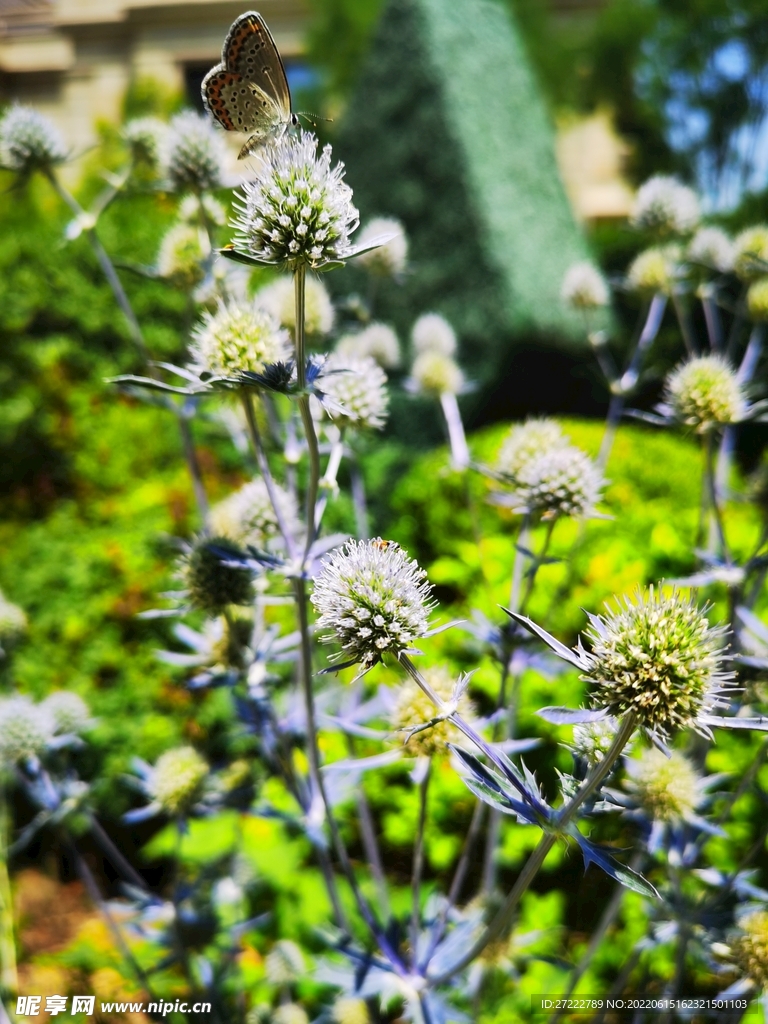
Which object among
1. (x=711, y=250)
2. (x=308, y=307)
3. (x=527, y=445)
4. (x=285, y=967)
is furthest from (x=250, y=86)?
(x=285, y=967)

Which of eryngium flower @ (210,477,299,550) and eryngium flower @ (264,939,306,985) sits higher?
eryngium flower @ (210,477,299,550)

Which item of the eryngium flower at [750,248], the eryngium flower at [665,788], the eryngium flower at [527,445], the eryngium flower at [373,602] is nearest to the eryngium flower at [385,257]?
the eryngium flower at [527,445]

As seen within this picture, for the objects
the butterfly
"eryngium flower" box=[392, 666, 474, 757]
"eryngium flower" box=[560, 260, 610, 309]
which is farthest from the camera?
"eryngium flower" box=[560, 260, 610, 309]

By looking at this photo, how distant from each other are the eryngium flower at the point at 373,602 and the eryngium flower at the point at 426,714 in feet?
1.15

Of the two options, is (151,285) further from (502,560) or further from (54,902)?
(54,902)

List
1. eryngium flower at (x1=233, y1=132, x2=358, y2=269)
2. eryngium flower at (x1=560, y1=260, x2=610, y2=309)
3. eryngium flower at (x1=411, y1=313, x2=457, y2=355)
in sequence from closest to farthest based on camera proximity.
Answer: eryngium flower at (x1=233, y1=132, x2=358, y2=269)
eryngium flower at (x1=411, y1=313, x2=457, y2=355)
eryngium flower at (x1=560, y1=260, x2=610, y2=309)

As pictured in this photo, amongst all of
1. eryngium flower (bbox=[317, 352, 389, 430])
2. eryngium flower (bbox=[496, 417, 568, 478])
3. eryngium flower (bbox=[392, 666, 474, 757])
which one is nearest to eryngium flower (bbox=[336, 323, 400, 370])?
eryngium flower (bbox=[317, 352, 389, 430])

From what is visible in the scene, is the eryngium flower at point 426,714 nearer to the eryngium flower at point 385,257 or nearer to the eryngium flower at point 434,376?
the eryngium flower at point 434,376

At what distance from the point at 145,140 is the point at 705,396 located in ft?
4.86

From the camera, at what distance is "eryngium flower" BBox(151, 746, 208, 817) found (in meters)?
1.60

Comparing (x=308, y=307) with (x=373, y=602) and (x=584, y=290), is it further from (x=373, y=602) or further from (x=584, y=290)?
(x=584, y=290)

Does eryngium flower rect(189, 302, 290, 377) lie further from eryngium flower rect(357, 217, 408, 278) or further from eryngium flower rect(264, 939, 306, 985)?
eryngium flower rect(264, 939, 306, 985)

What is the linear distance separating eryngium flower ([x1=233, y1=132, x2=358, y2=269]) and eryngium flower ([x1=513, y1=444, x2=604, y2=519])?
590 millimetres

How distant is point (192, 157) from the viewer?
5.06ft
